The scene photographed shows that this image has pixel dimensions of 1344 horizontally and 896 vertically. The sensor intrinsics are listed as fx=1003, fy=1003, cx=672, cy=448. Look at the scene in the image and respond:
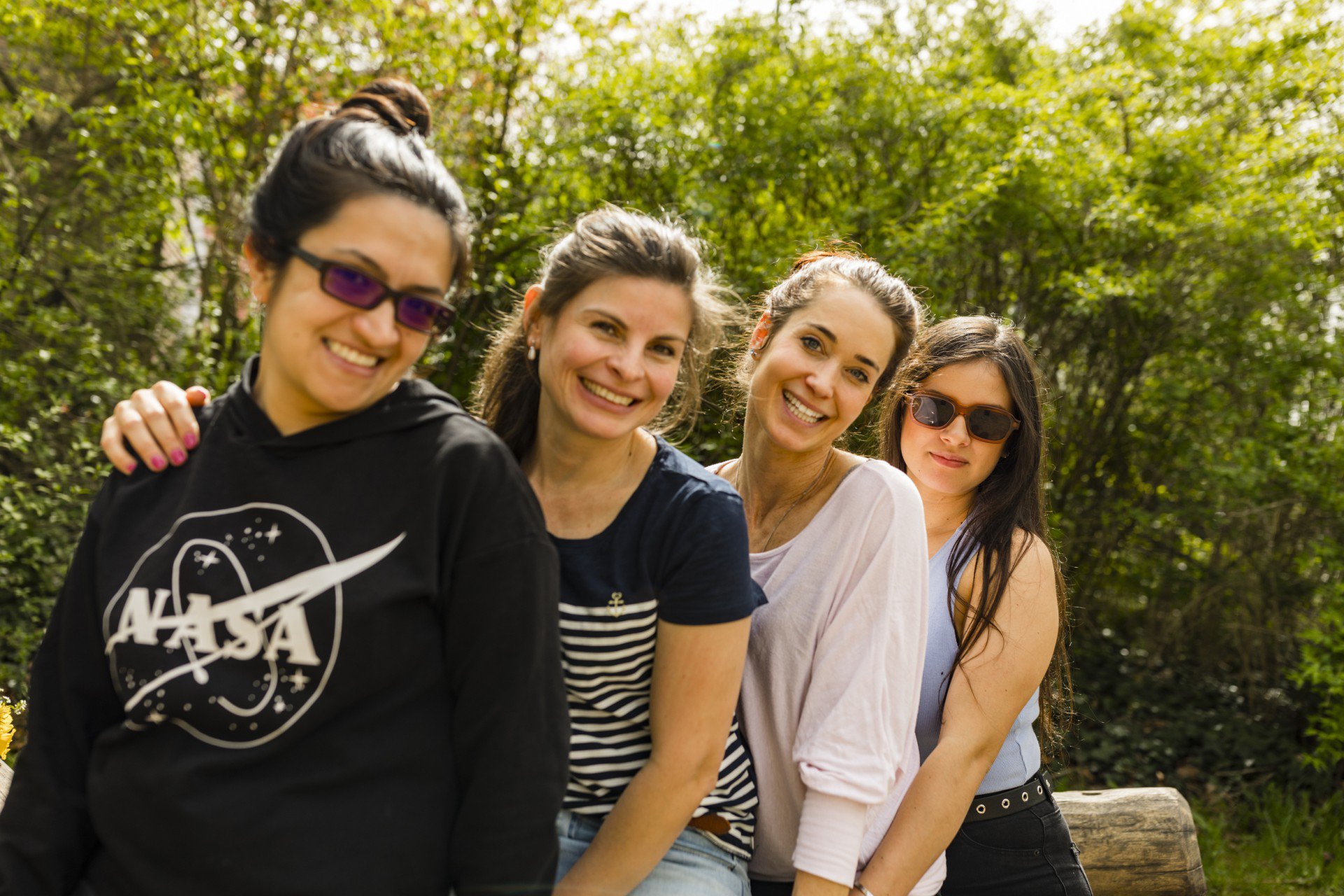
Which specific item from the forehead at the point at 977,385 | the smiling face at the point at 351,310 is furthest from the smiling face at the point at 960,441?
the smiling face at the point at 351,310

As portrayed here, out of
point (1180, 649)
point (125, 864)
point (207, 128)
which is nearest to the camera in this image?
point (125, 864)

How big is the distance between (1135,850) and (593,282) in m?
3.05

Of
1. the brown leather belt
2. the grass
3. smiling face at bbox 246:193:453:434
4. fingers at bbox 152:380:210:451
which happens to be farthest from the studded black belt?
the grass

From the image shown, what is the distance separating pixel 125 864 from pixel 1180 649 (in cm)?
689

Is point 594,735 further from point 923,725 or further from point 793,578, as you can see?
point 923,725

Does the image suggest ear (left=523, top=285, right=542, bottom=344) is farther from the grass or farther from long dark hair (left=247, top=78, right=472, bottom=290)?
the grass

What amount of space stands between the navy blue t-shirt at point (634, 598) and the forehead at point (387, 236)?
1.96 ft

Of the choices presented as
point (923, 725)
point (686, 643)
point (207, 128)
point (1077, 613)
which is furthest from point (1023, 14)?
point (686, 643)

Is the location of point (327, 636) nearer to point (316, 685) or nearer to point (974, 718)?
point (316, 685)

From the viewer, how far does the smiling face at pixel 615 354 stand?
1.86 meters

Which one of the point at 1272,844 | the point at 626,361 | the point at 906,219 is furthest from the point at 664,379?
the point at 1272,844

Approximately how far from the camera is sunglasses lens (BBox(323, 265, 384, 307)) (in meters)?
1.49

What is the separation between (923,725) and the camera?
2600 mm

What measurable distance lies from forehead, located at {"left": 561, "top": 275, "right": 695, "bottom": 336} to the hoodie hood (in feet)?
1.22
